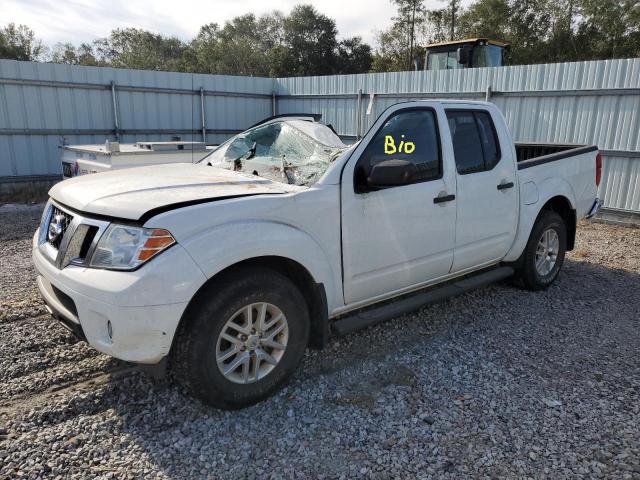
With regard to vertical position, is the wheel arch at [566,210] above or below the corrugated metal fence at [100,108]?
below

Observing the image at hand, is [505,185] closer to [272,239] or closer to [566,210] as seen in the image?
[566,210]

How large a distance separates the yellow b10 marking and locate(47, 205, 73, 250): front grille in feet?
7.31

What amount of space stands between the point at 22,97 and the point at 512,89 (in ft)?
34.5

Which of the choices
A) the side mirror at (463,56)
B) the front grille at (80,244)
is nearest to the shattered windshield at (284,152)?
the front grille at (80,244)

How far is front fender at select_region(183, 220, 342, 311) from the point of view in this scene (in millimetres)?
2750

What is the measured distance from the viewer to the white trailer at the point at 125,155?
24.7 ft

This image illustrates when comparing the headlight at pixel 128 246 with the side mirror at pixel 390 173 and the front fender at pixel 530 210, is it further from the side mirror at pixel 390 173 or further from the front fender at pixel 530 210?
the front fender at pixel 530 210

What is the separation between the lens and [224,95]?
46.6 feet

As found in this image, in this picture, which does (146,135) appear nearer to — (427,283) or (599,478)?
(427,283)

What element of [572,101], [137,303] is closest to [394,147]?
[137,303]

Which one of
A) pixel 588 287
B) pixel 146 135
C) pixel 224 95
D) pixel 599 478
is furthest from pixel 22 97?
pixel 599 478

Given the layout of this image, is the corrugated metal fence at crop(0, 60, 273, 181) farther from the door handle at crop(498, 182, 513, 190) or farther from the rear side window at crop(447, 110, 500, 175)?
the door handle at crop(498, 182, 513, 190)

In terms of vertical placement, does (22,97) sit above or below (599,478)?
above

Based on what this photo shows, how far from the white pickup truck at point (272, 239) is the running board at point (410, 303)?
0.02 meters
